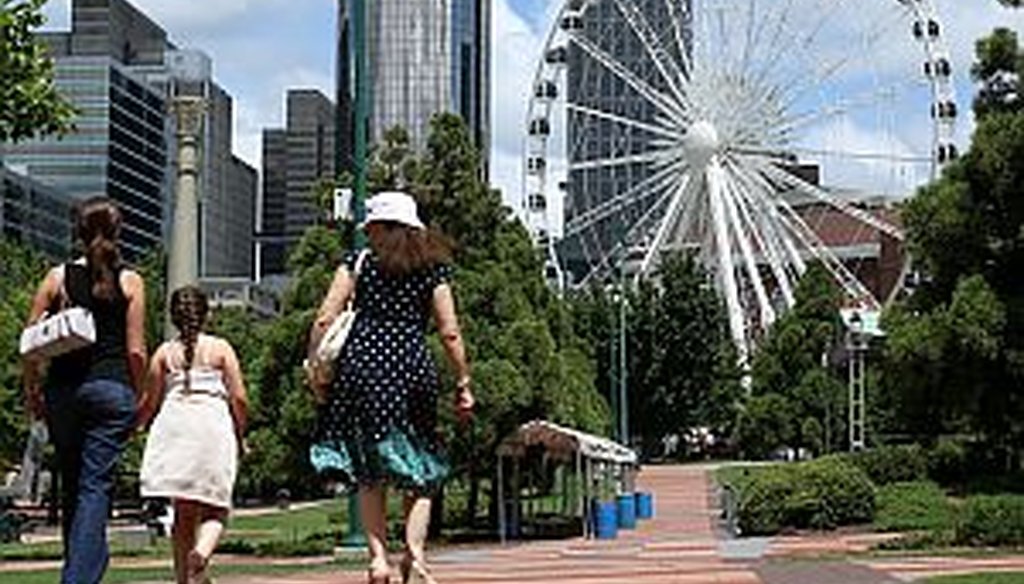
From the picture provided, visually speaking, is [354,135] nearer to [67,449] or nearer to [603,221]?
[67,449]

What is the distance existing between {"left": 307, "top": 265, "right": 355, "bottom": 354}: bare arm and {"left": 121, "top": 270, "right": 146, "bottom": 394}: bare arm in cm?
114

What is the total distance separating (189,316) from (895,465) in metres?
33.1

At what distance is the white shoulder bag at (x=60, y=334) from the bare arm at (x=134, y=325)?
0.60ft

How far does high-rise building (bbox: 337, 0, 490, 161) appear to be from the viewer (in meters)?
58.6

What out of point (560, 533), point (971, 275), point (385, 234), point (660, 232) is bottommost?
point (560, 533)

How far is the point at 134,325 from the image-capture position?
28.5ft

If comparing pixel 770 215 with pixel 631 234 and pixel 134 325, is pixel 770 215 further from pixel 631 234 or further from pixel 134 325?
pixel 134 325

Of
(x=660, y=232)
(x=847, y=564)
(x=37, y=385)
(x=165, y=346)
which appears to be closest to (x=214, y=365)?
(x=165, y=346)

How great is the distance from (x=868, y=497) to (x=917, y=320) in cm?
500

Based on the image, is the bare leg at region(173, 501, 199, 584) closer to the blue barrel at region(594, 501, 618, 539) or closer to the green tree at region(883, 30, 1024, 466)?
the blue barrel at region(594, 501, 618, 539)

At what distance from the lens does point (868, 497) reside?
105ft

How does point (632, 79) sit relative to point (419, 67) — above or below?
below

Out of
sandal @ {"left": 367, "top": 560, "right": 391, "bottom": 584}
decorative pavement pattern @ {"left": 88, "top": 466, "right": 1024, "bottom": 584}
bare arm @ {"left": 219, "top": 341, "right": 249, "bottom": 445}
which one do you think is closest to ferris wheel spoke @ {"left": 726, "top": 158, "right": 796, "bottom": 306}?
decorative pavement pattern @ {"left": 88, "top": 466, "right": 1024, "bottom": 584}

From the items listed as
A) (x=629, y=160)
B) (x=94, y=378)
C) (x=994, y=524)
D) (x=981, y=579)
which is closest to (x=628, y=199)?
(x=629, y=160)
